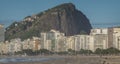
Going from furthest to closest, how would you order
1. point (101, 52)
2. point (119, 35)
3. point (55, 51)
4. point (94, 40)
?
point (55, 51), point (94, 40), point (119, 35), point (101, 52)

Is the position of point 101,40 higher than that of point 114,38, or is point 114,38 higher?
point 114,38

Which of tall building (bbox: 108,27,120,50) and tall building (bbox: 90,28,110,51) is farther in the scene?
tall building (bbox: 90,28,110,51)

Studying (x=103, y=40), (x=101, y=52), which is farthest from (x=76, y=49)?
(x=101, y=52)

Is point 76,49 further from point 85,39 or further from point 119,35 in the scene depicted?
point 119,35

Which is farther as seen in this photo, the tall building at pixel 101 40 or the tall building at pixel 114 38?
the tall building at pixel 101 40

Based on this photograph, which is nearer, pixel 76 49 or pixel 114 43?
pixel 114 43

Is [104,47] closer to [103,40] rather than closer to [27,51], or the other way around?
[103,40]

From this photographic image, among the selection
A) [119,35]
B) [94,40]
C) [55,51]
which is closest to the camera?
[119,35]

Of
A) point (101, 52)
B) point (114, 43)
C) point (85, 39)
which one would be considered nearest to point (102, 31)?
point (85, 39)

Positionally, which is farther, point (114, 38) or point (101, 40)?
point (101, 40)
